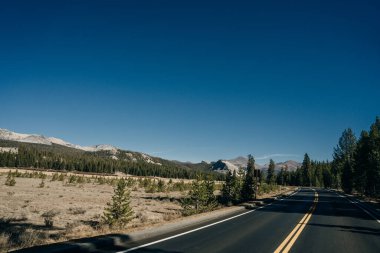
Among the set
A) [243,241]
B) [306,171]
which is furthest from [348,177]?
[306,171]

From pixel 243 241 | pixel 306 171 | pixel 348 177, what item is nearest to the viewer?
pixel 243 241

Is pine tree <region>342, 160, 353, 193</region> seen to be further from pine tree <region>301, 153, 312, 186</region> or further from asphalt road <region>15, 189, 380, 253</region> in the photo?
pine tree <region>301, 153, 312, 186</region>

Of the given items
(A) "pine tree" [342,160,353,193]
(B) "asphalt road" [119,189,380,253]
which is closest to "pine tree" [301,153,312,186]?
(A) "pine tree" [342,160,353,193]

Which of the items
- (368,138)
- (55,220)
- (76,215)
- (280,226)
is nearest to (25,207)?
(76,215)

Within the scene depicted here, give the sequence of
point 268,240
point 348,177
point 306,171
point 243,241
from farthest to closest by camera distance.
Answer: point 306,171
point 348,177
point 268,240
point 243,241

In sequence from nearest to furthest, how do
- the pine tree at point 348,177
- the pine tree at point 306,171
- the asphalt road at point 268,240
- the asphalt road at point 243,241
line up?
the asphalt road at point 243,241 < the asphalt road at point 268,240 < the pine tree at point 348,177 < the pine tree at point 306,171

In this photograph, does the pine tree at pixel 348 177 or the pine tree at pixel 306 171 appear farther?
the pine tree at pixel 306 171

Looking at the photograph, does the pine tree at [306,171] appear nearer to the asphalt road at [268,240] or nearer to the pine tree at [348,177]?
the pine tree at [348,177]

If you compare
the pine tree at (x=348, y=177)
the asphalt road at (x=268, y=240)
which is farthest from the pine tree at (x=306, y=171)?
the asphalt road at (x=268, y=240)

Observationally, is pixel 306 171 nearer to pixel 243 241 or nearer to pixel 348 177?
pixel 348 177

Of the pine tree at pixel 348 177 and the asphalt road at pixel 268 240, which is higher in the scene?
the pine tree at pixel 348 177

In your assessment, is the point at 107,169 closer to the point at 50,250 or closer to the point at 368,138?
the point at 368,138

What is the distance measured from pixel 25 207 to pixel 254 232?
838 inches

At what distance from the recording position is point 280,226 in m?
16.5
